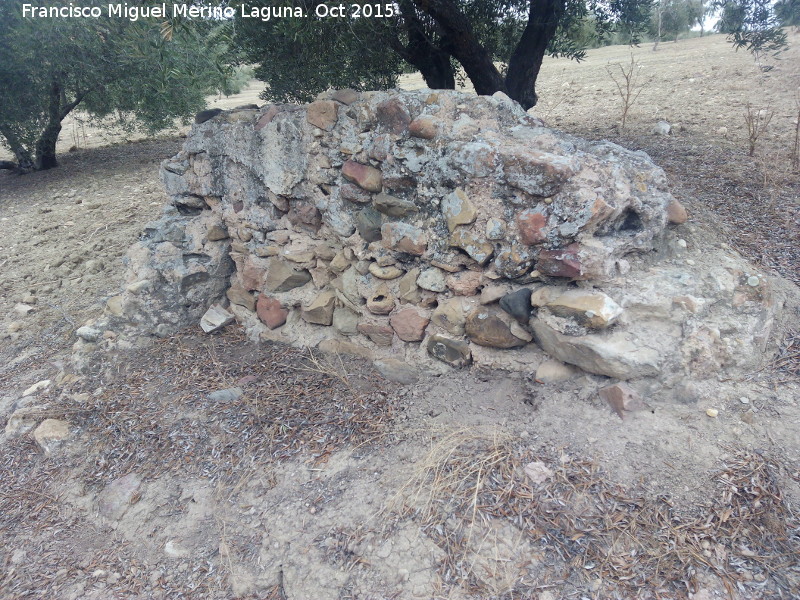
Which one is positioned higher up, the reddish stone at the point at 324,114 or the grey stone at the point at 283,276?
the reddish stone at the point at 324,114

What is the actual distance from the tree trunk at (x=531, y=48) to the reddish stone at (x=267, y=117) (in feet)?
9.80

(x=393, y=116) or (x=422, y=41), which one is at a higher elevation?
(x=422, y=41)

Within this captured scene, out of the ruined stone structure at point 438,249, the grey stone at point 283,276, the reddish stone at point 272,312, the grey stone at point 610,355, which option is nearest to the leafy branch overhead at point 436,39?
the ruined stone structure at point 438,249

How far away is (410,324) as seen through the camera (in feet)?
10.8

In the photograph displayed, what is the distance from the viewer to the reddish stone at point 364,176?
3.34 m

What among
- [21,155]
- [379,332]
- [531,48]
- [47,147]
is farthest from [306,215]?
[21,155]

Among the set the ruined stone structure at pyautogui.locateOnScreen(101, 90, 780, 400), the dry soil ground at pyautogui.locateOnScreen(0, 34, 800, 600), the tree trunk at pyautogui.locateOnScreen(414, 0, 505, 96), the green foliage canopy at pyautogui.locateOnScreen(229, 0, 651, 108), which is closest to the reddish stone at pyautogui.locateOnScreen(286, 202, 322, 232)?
the ruined stone structure at pyautogui.locateOnScreen(101, 90, 780, 400)

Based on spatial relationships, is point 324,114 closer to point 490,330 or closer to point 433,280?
point 433,280

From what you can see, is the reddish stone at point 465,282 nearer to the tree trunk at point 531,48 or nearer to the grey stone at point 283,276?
the grey stone at point 283,276

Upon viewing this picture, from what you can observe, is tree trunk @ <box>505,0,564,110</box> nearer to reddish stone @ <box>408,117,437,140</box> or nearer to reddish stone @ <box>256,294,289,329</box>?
reddish stone @ <box>408,117,437,140</box>

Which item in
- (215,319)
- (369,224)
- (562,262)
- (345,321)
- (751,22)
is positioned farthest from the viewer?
(751,22)

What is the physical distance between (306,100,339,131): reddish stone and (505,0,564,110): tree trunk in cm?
289

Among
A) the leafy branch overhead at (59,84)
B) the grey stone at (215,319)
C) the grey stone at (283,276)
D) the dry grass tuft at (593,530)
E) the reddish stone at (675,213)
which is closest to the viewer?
the dry grass tuft at (593,530)

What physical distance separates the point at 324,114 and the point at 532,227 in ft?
5.06
